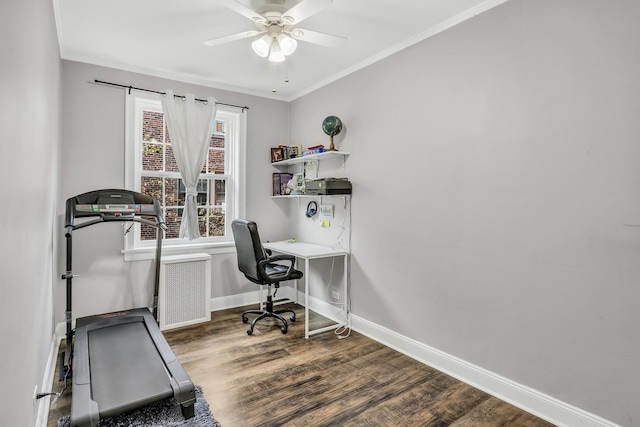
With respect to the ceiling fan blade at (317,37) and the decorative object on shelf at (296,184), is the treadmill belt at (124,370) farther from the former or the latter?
the ceiling fan blade at (317,37)

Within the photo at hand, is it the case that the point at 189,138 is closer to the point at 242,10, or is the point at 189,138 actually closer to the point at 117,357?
the point at 242,10

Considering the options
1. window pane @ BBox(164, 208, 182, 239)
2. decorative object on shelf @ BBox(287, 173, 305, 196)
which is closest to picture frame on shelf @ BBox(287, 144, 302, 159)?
decorative object on shelf @ BBox(287, 173, 305, 196)

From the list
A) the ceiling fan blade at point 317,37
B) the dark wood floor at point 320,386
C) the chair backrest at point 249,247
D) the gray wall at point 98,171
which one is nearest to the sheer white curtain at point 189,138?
the gray wall at point 98,171

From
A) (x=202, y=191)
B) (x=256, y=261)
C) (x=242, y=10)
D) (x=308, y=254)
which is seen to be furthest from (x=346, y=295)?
(x=242, y=10)

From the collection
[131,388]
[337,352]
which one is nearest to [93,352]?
[131,388]

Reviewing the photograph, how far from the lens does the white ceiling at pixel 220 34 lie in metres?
2.41

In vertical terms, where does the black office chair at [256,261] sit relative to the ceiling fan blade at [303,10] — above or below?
below

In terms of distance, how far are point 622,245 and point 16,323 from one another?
2.81 metres

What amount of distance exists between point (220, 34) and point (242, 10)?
3.09 feet

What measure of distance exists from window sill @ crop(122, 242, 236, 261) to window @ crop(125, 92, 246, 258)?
4 cm

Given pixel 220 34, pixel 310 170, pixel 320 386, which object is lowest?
pixel 320 386

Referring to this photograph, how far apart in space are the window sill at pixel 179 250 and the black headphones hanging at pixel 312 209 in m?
1.00

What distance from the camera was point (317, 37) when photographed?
235cm

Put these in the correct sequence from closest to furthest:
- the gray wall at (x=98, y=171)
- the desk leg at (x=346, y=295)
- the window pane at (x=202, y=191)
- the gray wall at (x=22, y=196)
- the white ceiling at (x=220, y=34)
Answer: the gray wall at (x=22, y=196) < the white ceiling at (x=220, y=34) < the gray wall at (x=98, y=171) < the desk leg at (x=346, y=295) < the window pane at (x=202, y=191)
